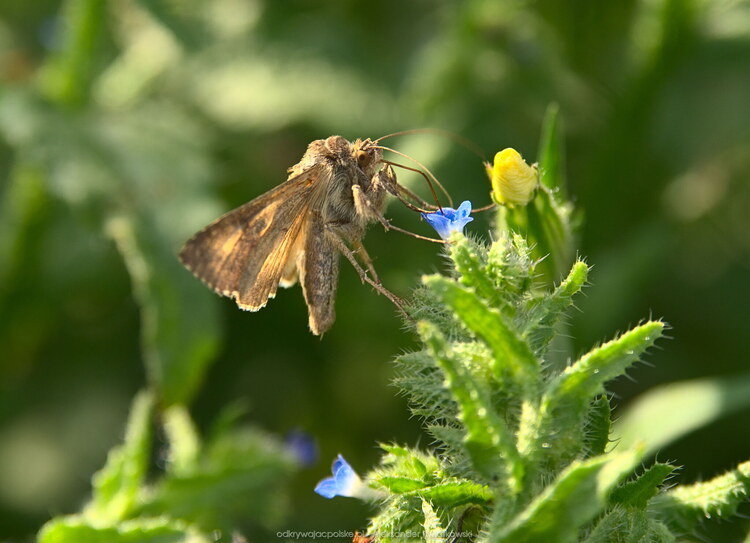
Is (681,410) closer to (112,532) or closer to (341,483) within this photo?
(341,483)

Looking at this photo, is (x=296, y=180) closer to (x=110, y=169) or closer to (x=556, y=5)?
(x=110, y=169)

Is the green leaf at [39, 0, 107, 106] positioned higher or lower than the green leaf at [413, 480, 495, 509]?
higher

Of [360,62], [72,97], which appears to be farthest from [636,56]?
[72,97]

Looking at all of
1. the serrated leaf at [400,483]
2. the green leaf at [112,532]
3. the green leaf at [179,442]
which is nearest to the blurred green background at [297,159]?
the green leaf at [179,442]

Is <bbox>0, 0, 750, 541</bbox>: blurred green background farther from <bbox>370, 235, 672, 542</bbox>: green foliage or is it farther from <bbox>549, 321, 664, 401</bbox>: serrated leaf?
<bbox>549, 321, 664, 401</bbox>: serrated leaf

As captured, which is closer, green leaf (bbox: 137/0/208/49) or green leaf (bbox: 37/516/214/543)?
green leaf (bbox: 37/516/214/543)

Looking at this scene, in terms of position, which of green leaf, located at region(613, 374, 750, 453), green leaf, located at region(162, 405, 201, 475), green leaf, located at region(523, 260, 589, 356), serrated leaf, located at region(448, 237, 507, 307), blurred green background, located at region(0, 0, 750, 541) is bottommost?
green leaf, located at region(523, 260, 589, 356)

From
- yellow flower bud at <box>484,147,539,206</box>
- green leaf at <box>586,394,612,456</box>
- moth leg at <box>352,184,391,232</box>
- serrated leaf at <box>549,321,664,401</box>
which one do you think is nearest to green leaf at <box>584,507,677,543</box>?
green leaf at <box>586,394,612,456</box>

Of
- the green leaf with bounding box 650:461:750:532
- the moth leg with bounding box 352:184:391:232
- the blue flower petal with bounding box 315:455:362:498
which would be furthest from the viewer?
the moth leg with bounding box 352:184:391:232
